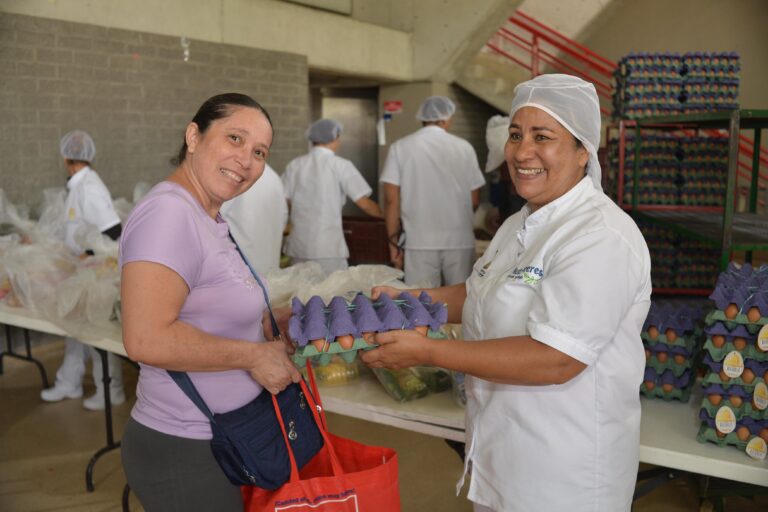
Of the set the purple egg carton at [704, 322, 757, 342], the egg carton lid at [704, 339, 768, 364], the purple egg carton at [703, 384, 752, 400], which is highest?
the purple egg carton at [704, 322, 757, 342]

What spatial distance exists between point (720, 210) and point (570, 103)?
324 cm

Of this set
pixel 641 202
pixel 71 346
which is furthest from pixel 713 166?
pixel 71 346

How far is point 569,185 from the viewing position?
5.08ft

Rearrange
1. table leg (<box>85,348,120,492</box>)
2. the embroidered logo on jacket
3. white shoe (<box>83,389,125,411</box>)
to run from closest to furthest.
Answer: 1. the embroidered logo on jacket
2. table leg (<box>85,348,120,492</box>)
3. white shoe (<box>83,389,125,411</box>)

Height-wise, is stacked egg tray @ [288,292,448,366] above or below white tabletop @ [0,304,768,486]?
above

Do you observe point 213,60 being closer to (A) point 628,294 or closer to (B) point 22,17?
(B) point 22,17

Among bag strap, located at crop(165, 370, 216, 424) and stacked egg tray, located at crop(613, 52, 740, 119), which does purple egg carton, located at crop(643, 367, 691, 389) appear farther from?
stacked egg tray, located at crop(613, 52, 740, 119)

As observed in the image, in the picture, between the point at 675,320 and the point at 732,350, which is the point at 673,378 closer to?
the point at 675,320

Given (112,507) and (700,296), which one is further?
(700,296)

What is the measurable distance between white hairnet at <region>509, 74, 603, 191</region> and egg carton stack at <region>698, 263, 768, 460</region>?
690mm

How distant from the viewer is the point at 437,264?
202 inches

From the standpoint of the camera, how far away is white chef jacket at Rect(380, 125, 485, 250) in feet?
16.3

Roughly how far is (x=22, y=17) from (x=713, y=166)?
5089mm

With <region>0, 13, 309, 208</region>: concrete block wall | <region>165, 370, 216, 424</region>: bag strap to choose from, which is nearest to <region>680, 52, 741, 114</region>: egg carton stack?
<region>165, 370, 216, 424</region>: bag strap
